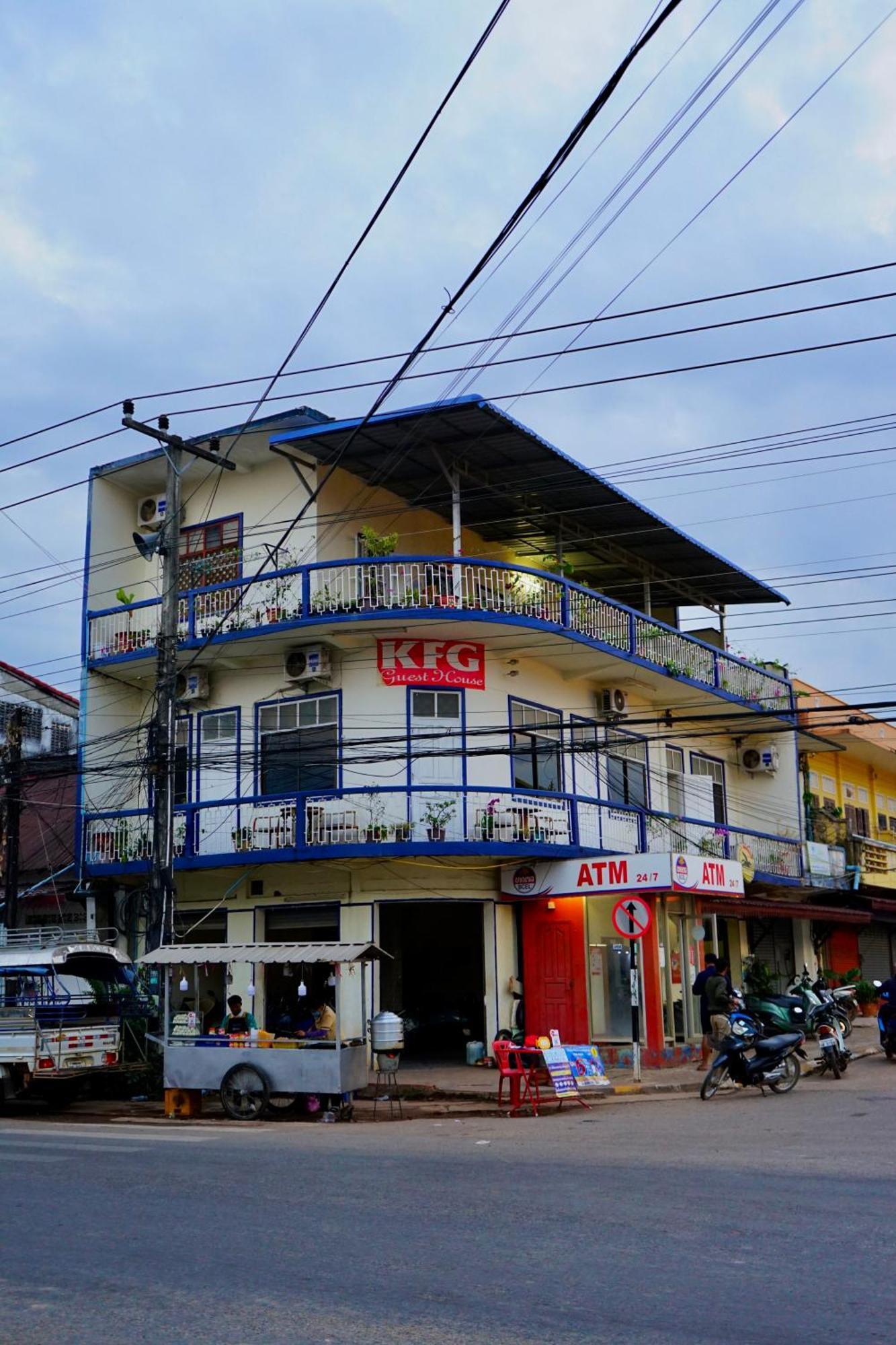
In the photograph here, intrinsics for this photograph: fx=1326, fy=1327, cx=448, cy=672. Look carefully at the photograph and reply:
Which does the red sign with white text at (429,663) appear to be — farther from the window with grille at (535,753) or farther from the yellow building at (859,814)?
the yellow building at (859,814)

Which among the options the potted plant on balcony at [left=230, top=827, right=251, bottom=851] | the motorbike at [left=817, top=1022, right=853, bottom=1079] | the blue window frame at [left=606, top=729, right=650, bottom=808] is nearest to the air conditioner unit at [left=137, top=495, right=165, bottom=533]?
the potted plant on balcony at [left=230, top=827, right=251, bottom=851]

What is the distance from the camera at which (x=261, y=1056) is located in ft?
54.5

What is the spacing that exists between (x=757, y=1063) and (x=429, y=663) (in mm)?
9141

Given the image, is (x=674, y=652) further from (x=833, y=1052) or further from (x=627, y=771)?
(x=833, y=1052)

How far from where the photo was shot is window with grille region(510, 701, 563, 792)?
78.1ft

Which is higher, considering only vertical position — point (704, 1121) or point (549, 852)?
point (549, 852)

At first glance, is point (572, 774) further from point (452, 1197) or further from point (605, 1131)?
point (452, 1197)

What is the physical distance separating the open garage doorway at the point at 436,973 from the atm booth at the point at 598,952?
1.50 metres

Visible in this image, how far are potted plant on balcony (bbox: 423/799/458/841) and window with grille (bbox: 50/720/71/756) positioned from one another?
15986mm

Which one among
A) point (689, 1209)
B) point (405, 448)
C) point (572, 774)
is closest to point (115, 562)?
point (405, 448)

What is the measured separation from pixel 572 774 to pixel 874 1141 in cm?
1265

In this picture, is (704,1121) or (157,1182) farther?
(704,1121)

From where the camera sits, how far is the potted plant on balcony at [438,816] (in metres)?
21.7

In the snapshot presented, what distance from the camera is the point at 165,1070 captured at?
57.1 ft
